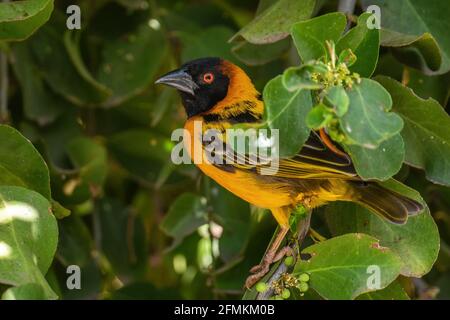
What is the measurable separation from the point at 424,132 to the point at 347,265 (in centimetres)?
78

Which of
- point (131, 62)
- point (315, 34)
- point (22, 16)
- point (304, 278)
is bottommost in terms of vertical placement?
point (304, 278)

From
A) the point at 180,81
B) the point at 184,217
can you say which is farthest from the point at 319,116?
the point at 184,217

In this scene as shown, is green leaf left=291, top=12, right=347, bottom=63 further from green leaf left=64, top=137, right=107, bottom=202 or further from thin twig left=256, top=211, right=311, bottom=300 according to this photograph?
green leaf left=64, top=137, right=107, bottom=202

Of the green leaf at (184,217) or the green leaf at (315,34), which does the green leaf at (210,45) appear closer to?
the green leaf at (184,217)

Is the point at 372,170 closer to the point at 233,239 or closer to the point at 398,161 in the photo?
the point at 398,161

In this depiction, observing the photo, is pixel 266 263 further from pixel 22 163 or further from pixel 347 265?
pixel 22 163

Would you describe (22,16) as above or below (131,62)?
below

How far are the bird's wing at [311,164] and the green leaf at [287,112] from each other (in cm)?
60

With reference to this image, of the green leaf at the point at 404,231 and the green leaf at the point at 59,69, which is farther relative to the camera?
the green leaf at the point at 59,69

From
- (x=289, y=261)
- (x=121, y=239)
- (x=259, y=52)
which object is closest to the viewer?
(x=289, y=261)

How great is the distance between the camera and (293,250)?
3396 mm

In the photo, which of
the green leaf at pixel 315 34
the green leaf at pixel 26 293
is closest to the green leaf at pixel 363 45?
the green leaf at pixel 315 34

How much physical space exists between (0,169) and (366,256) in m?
1.42

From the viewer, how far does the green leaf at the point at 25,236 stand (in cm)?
289
